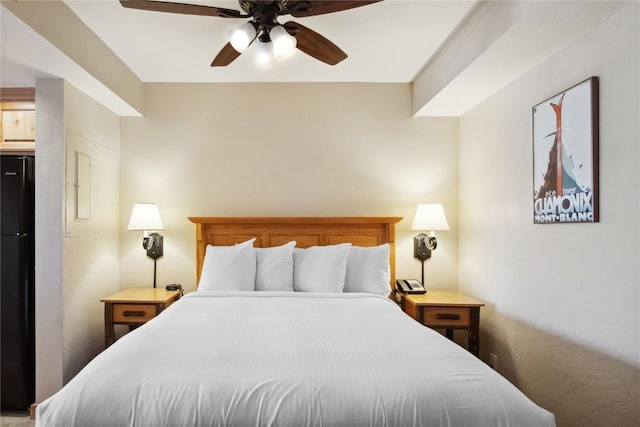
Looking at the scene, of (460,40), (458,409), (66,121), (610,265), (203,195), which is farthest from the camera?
(203,195)

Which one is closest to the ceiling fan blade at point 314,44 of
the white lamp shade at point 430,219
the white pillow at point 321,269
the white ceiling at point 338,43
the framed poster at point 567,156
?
the white ceiling at point 338,43

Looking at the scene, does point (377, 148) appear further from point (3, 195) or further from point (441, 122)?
point (3, 195)

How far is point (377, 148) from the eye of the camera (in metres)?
3.59

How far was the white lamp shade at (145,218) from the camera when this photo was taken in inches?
127

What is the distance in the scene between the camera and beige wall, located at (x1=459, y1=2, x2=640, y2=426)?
1.70 m

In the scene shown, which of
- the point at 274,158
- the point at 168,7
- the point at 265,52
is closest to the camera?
the point at 168,7

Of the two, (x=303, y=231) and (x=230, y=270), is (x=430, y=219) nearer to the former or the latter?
(x=303, y=231)

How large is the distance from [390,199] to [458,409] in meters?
2.44

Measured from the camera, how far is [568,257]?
2.11 meters

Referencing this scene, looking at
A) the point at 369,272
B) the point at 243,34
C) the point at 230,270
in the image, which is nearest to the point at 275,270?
the point at 230,270

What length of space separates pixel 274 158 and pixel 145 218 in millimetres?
1249

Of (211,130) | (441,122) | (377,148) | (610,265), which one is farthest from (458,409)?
(211,130)

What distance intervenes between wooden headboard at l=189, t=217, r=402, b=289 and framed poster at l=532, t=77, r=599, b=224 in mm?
1336

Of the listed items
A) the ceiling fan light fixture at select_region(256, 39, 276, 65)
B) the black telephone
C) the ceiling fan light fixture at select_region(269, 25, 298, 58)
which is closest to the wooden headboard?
the black telephone
